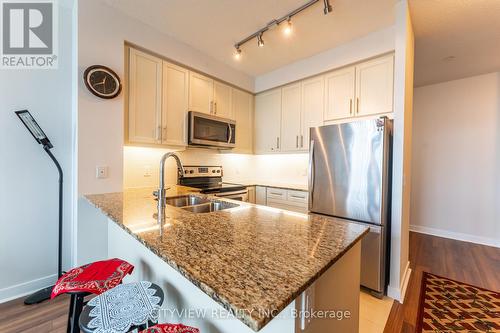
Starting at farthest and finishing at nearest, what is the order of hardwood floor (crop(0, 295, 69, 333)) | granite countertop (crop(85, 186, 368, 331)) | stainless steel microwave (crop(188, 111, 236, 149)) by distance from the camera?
stainless steel microwave (crop(188, 111, 236, 149)) → hardwood floor (crop(0, 295, 69, 333)) → granite countertop (crop(85, 186, 368, 331))

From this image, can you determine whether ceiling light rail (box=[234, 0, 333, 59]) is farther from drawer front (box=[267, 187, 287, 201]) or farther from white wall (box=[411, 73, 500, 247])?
white wall (box=[411, 73, 500, 247])

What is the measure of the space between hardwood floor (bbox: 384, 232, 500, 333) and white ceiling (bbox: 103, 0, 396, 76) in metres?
2.73

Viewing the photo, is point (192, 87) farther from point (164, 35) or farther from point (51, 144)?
point (51, 144)

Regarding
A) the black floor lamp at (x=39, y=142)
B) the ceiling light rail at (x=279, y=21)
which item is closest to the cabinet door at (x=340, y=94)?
the ceiling light rail at (x=279, y=21)

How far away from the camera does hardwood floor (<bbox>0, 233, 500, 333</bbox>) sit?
65.2 inches

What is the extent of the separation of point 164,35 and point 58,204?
6.98 ft

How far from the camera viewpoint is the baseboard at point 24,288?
74.2 inches

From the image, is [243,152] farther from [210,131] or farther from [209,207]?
[209,207]

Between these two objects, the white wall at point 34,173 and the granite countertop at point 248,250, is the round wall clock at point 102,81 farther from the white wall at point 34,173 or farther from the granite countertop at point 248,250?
the granite countertop at point 248,250

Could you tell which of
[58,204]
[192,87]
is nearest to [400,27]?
[192,87]

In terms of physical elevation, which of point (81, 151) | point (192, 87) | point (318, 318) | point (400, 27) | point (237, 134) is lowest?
point (318, 318)

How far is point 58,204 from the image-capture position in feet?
7.04

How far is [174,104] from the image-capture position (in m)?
2.69

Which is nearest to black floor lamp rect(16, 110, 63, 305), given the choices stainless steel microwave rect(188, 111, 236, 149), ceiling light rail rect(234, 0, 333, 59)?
stainless steel microwave rect(188, 111, 236, 149)
